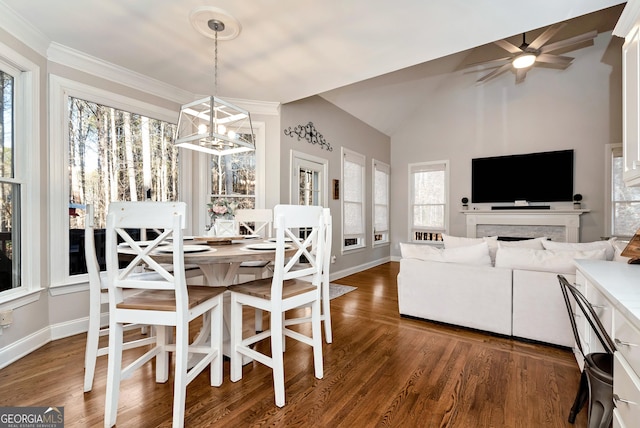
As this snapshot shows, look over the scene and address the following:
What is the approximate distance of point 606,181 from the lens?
503 centimetres

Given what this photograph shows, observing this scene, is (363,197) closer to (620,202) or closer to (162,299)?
(620,202)

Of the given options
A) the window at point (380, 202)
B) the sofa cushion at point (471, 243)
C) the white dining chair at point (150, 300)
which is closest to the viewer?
the white dining chair at point (150, 300)

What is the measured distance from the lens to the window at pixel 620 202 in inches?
187

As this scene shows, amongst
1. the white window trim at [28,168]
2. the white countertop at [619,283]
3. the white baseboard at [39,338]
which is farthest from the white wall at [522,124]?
the white window trim at [28,168]

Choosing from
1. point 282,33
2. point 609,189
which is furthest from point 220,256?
point 609,189

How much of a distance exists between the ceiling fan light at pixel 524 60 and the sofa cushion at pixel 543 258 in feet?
9.97

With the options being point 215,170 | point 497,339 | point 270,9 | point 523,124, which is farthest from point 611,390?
point 523,124

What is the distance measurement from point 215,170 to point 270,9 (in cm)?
214

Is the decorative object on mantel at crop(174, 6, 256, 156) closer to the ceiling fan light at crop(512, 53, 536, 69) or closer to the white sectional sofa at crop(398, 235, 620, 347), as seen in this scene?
the white sectional sofa at crop(398, 235, 620, 347)

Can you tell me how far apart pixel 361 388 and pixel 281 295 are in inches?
30.6

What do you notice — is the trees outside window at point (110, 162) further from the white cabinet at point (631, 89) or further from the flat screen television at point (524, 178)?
the flat screen television at point (524, 178)

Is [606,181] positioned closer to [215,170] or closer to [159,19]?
[215,170]

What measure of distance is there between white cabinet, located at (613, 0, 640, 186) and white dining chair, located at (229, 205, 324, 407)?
1.90 metres

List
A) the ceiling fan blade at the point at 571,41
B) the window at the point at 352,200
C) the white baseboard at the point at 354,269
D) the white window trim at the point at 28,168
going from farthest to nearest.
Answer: the window at the point at 352,200
the white baseboard at the point at 354,269
the ceiling fan blade at the point at 571,41
the white window trim at the point at 28,168
